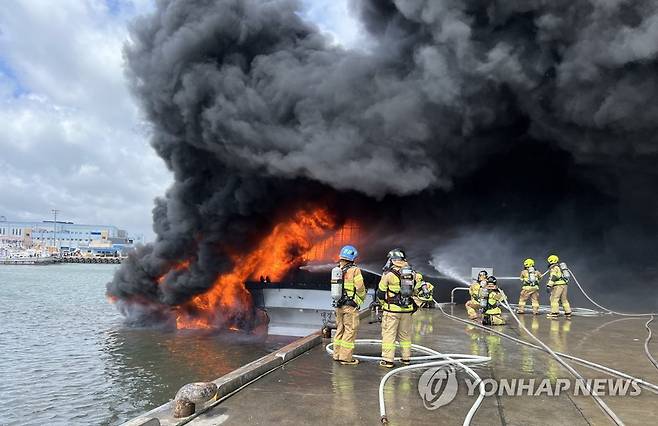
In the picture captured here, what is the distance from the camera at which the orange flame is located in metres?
24.4

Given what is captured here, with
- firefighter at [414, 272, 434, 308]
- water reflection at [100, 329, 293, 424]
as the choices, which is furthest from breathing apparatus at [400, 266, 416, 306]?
firefighter at [414, 272, 434, 308]

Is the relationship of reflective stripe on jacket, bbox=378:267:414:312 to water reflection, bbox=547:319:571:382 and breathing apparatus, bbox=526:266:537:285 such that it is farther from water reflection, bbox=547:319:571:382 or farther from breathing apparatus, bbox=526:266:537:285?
breathing apparatus, bbox=526:266:537:285

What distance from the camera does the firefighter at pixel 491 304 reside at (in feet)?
39.1

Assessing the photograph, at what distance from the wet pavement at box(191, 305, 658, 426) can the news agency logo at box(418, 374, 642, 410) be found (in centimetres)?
10

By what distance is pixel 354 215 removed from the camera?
26.9m

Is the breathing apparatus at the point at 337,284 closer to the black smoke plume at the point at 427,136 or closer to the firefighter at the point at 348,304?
the firefighter at the point at 348,304

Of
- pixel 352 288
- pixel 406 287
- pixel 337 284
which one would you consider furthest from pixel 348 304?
pixel 406 287

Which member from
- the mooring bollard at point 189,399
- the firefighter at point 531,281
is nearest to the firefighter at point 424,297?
the firefighter at point 531,281

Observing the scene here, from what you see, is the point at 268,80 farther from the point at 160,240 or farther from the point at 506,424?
the point at 506,424

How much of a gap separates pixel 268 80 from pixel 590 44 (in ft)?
40.5

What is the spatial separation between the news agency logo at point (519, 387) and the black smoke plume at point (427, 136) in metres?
9.91

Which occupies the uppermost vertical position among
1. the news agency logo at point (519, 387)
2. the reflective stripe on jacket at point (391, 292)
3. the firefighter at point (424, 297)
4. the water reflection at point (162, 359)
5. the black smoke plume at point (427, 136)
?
the black smoke plume at point (427, 136)

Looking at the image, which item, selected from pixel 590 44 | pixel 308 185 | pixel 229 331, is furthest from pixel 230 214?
pixel 590 44

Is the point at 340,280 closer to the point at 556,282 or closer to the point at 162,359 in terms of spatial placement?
the point at 556,282
